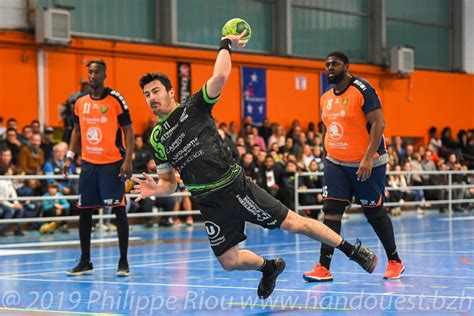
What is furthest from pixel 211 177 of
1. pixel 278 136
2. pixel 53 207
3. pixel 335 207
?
pixel 278 136

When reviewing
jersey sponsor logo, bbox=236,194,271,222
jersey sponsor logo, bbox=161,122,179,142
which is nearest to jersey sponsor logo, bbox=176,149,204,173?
jersey sponsor logo, bbox=161,122,179,142

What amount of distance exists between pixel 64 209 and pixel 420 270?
9.08 metres

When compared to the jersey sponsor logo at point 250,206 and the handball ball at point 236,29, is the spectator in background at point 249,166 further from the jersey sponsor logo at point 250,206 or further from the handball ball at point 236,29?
the handball ball at point 236,29

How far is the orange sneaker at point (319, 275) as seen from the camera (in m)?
8.61

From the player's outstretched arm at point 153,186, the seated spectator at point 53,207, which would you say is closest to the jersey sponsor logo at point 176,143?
the player's outstretched arm at point 153,186

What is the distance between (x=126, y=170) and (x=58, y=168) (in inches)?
318

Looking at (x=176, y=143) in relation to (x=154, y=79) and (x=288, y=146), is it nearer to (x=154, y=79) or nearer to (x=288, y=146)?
(x=154, y=79)

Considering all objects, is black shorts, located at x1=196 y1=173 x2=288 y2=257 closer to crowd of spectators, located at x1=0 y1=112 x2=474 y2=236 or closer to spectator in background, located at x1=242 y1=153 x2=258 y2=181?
crowd of spectators, located at x1=0 y1=112 x2=474 y2=236

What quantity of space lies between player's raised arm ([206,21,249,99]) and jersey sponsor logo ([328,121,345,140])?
7.68 feet

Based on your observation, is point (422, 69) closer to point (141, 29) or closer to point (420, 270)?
point (141, 29)

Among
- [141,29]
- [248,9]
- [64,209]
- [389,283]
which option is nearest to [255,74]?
[248,9]

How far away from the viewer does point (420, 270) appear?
31.1 feet

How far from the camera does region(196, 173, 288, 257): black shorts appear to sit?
22.6 feet

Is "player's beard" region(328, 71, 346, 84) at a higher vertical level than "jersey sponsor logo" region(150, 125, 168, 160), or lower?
higher
